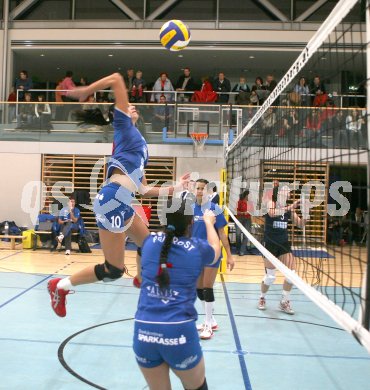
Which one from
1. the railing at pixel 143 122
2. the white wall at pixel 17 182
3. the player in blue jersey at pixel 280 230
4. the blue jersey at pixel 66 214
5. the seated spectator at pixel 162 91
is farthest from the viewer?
the seated spectator at pixel 162 91

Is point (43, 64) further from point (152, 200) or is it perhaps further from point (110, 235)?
point (110, 235)

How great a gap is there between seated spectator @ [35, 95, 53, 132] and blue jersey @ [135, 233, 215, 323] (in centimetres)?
1279

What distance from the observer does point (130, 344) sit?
529 centimetres

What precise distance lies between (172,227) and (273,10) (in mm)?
17176

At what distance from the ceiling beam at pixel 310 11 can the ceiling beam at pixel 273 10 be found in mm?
451

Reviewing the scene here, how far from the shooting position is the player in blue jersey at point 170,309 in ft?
8.77

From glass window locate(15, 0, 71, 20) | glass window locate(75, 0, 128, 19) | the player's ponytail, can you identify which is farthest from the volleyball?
glass window locate(15, 0, 71, 20)

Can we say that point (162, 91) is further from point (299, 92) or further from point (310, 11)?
point (299, 92)

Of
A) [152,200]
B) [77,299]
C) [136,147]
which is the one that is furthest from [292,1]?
[136,147]

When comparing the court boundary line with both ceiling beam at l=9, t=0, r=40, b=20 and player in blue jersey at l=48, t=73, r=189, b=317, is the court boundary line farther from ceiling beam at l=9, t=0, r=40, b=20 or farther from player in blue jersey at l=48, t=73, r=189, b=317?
ceiling beam at l=9, t=0, r=40, b=20

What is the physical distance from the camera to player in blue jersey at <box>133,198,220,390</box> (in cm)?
267

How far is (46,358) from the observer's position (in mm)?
4762

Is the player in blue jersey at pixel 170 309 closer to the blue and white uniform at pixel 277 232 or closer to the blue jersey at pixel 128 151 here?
the blue jersey at pixel 128 151

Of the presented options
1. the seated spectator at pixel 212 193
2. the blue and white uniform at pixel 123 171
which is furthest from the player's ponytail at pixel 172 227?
the seated spectator at pixel 212 193
